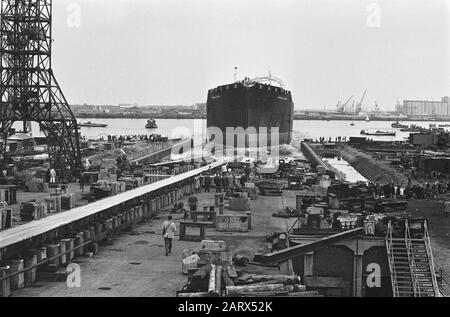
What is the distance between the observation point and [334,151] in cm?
9338

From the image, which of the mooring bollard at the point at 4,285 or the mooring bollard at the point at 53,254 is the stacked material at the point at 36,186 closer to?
the mooring bollard at the point at 53,254

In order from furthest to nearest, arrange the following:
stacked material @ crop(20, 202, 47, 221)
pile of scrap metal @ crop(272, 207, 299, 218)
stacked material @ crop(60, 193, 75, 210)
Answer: pile of scrap metal @ crop(272, 207, 299, 218), stacked material @ crop(60, 193, 75, 210), stacked material @ crop(20, 202, 47, 221)

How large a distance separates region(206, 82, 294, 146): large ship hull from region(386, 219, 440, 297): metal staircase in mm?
66958

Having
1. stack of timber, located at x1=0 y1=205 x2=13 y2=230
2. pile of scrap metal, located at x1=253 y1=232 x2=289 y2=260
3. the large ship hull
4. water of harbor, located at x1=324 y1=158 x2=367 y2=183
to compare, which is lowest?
water of harbor, located at x1=324 y1=158 x2=367 y2=183

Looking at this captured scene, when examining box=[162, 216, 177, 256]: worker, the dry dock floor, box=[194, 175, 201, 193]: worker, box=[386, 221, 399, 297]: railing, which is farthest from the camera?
box=[194, 175, 201, 193]: worker

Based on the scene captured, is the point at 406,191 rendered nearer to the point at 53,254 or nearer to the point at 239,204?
the point at 239,204

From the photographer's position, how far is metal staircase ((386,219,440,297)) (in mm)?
18125

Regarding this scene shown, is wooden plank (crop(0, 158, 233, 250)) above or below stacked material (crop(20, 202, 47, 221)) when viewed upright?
above

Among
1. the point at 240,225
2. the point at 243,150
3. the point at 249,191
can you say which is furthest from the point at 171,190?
the point at 243,150

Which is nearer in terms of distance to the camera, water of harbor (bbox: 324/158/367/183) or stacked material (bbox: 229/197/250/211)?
stacked material (bbox: 229/197/250/211)

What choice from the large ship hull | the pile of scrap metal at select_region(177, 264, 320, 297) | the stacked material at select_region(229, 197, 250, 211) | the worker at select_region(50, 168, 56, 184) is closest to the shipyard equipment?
the worker at select_region(50, 168, 56, 184)

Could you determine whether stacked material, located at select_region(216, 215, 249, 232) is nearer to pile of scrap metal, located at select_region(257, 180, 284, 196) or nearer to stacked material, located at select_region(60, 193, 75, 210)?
stacked material, located at select_region(60, 193, 75, 210)

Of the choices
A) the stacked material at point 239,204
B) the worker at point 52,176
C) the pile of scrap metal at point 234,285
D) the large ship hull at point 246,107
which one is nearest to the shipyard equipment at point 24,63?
the worker at point 52,176

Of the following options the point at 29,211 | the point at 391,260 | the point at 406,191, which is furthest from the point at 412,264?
the point at 406,191
